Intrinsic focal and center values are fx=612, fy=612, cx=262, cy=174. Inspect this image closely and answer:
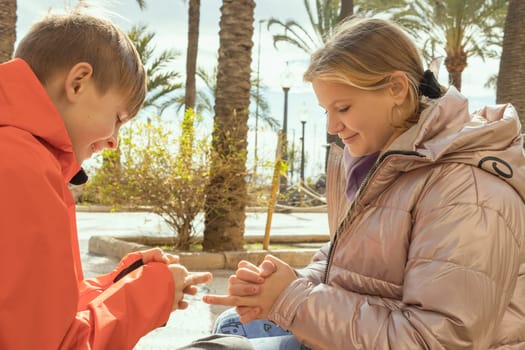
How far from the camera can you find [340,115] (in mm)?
2059

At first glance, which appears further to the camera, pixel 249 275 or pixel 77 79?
pixel 249 275

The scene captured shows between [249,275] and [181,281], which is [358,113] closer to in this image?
[249,275]

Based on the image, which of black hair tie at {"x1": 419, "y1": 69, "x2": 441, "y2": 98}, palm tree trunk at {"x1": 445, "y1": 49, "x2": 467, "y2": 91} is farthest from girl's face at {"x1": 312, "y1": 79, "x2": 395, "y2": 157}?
palm tree trunk at {"x1": 445, "y1": 49, "x2": 467, "y2": 91}

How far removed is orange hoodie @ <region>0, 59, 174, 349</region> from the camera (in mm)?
1314

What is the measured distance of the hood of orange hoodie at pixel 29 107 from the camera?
1468mm

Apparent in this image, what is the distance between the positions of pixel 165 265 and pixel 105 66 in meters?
0.61

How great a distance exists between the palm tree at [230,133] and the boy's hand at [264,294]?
565 centimetres

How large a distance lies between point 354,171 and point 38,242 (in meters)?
1.31

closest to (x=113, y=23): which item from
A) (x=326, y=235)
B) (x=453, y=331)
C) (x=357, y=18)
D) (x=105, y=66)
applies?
(x=105, y=66)

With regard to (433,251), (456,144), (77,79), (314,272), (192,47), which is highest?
(192,47)

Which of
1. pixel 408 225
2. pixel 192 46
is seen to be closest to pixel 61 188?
pixel 408 225

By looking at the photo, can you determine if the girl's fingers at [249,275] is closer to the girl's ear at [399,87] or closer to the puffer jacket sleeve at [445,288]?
the puffer jacket sleeve at [445,288]

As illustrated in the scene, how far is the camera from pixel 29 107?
1.50 meters

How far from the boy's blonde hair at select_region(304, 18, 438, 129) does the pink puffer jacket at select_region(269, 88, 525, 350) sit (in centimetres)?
13
